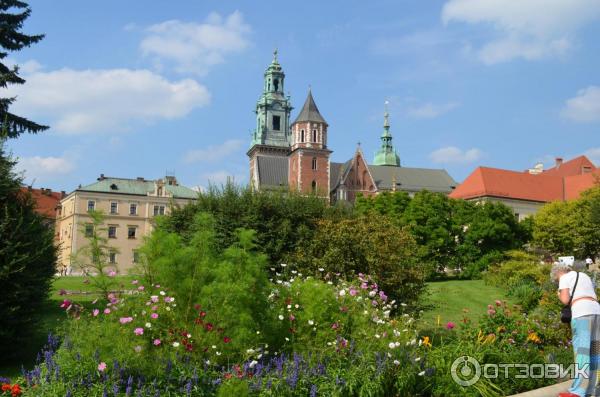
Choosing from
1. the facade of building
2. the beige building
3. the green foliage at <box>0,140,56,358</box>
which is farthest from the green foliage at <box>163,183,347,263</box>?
the facade of building

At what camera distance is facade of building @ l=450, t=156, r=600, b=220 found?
6544cm

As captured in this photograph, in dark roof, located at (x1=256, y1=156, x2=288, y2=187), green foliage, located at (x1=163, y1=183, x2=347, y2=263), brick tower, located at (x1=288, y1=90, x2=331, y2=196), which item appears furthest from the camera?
dark roof, located at (x1=256, y1=156, x2=288, y2=187)

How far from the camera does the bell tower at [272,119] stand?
3578 inches

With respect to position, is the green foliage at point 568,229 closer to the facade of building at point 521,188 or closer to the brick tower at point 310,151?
the facade of building at point 521,188

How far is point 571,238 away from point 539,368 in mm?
42040

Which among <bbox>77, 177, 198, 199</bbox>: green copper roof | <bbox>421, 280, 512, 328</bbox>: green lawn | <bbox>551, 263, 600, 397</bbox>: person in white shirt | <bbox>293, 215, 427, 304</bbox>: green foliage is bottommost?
<bbox>421, 280, 512, 328</bbox>: green lawn

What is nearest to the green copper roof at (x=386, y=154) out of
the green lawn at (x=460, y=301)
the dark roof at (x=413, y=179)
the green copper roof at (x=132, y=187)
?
the dark roof at (x=413, y=179)

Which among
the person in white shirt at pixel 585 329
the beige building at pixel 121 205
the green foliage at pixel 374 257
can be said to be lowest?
the person in white shirt at pixel 585 329

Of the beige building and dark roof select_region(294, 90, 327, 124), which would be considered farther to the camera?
dark roof select_region(294, 90, 327, 124)

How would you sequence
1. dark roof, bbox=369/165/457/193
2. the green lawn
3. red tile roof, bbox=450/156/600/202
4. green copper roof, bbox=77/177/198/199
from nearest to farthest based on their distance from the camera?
1. the green lawn
2. red tile roof, bbox=450/156/600/202
3. green copper roof, bbox=77/177/198/199
4. dark roof, bbox=369/165/457/193

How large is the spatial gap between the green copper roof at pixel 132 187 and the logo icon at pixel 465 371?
63.1 m

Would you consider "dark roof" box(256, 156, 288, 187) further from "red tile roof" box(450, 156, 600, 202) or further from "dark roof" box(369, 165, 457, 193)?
"red tile roof" box(450, 156, 600, 202)

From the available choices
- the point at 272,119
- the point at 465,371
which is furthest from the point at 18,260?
the point at 272,119

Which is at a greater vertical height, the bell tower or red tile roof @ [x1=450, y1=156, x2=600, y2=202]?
the bell tower
